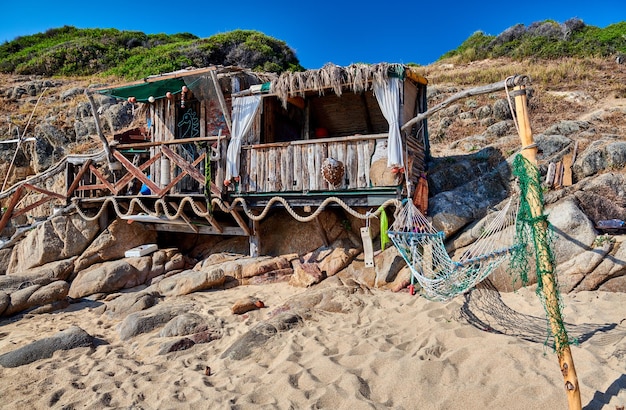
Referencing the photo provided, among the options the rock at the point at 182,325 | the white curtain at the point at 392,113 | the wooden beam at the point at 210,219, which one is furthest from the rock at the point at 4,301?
the white curtain at the point at 392,113

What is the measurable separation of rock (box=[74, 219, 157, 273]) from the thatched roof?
499cm

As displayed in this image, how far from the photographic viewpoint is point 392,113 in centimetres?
707

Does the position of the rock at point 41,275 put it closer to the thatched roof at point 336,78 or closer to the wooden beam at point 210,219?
the wooden beam at point 210,219

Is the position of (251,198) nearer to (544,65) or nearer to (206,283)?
(206,283)

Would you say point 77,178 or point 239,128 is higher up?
point 239,128

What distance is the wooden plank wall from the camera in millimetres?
7242

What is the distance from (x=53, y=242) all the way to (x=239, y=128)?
5268 millimetres

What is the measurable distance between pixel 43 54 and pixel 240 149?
73.8ft

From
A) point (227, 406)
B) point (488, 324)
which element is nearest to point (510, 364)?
point (488, 324)

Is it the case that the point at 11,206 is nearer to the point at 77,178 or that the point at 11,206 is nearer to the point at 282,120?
the point at 77,178

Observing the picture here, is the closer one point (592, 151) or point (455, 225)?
point (455, 225)

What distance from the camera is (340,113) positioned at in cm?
1023

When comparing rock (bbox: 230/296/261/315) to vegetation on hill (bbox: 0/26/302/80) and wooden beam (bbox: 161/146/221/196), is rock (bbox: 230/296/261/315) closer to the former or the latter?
wooden beam (bbox: 161/146/221/196)

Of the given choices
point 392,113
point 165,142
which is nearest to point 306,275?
point 392,113
